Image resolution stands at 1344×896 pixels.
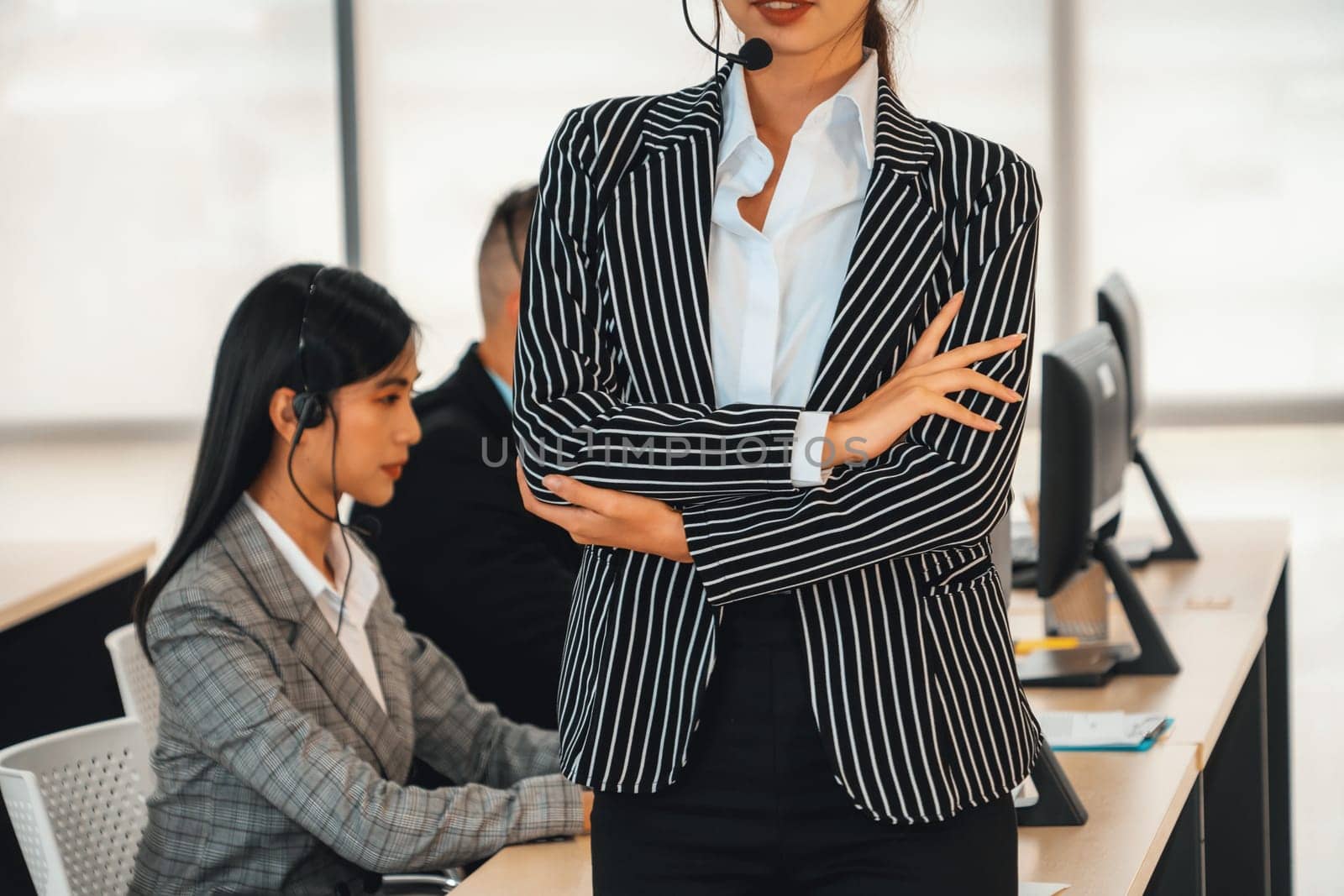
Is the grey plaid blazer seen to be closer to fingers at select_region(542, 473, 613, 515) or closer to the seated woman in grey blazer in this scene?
the seated woman in grey blazer

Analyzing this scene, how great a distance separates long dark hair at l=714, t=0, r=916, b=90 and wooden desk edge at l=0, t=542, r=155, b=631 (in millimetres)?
1900

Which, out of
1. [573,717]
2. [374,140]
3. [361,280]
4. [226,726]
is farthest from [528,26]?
[573,717]

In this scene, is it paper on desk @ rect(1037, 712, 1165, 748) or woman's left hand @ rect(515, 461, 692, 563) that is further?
paper on desk @ rect(1037, 712, 1165, 748)

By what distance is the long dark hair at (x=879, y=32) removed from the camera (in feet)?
4.03

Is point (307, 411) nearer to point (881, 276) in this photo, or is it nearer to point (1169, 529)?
point (881, 276)

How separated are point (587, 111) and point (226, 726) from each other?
83cm

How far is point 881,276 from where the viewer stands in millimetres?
1058

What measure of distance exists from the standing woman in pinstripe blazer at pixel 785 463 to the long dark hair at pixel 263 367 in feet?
2.36

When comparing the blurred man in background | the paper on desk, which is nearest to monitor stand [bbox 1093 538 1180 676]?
the paper on desk

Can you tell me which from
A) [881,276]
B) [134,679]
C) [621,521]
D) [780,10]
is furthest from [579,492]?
[134,679]

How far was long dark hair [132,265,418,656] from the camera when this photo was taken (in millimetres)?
1724

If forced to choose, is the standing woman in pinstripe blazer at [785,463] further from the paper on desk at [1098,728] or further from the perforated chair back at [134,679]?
the perforated chair back at [134,679]

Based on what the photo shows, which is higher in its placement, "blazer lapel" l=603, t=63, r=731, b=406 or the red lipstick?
the red lipstick

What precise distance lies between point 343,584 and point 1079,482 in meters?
1.06
